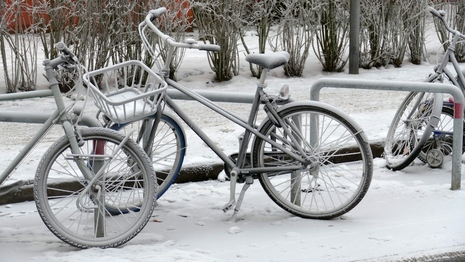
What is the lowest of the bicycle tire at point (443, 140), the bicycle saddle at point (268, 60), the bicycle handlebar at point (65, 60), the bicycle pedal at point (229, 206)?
the bicycle pedal at point (229, 206)

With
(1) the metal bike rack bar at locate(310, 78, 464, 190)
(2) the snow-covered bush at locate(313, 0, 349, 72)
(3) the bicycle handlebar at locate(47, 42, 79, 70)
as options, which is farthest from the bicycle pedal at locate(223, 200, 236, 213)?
(2) the snow-covered bush at locate(313, 0, 349, 72)

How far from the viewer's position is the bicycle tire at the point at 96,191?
14.9 feet

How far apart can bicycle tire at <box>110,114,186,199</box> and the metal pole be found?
6032mm

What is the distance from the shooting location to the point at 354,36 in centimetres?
1124

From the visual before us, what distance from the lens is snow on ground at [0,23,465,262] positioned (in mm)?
4473

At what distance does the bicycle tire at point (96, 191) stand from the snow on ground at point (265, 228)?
0.32 ft

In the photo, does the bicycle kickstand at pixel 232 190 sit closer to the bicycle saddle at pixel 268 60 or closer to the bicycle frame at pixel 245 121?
the bicycle frame at pixel 245 121

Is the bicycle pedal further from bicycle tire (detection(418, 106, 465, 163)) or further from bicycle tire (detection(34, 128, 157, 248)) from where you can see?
bicycle tire (detection(418, 106, 465, 163))

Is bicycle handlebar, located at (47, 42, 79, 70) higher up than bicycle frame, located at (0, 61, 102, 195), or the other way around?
bicycle handlebar, located at (47, 42, 79, 70)

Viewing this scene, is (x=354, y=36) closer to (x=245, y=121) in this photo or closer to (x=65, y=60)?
(x=245, y=121)

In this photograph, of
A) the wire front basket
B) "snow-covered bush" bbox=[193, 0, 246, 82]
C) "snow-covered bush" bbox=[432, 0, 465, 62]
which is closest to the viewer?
the wire front basket

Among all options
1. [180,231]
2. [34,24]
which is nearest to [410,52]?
[34,24]

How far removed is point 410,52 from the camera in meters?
12.8

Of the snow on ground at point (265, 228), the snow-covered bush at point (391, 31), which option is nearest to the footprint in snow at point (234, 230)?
the snow on ground at point (265, 228)
